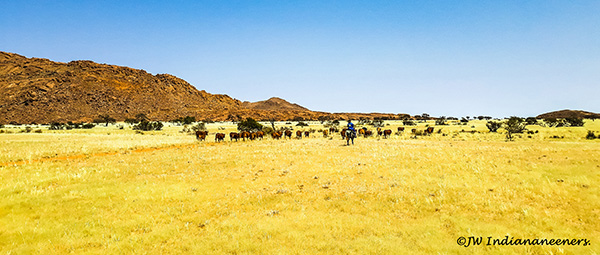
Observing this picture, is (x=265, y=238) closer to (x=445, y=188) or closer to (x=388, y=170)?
(x=445, y=188)

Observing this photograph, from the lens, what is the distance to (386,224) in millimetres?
8492

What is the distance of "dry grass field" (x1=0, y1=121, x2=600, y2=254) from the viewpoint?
24.6 feet

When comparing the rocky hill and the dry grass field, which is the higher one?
the rocky hill

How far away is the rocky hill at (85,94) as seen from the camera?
349ft

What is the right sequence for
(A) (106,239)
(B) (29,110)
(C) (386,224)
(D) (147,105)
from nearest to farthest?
(A) (106,239)
(C) (386,224)
(B) (29,110)
(D) (147,105)

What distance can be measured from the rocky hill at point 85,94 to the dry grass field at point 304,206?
109m

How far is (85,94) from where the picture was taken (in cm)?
11556

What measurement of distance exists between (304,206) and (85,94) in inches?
5328

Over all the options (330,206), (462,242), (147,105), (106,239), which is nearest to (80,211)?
(106,239)

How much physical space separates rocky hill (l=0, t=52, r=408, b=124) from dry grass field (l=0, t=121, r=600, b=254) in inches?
4301

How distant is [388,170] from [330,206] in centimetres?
613

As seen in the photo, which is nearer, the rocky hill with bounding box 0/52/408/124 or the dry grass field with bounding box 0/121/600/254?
the dry grass field with bounding box 0/121/600/254

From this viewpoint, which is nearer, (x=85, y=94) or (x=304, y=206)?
(x=304, y=206)

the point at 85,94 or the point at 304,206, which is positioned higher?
the point at 85,94
